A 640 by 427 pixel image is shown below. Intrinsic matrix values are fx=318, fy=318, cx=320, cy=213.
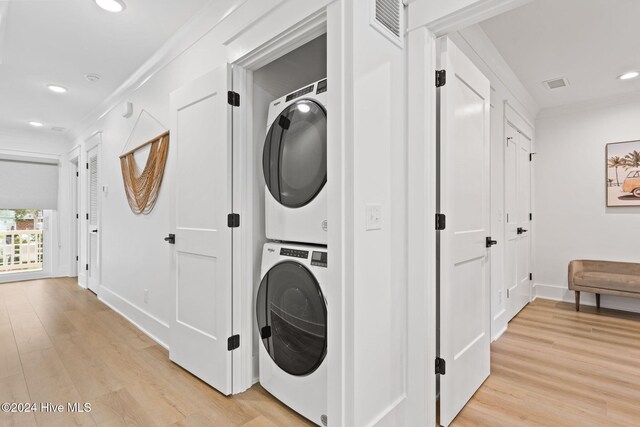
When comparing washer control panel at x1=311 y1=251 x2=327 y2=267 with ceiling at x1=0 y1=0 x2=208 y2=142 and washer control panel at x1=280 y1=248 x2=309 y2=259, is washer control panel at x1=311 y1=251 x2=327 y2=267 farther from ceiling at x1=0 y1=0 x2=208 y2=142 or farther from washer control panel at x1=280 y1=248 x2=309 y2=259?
ceiling at x1=0 y1=0 x2=208 y2=142

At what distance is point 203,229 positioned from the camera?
6.95 feet

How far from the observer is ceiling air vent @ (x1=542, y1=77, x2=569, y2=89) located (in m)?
3.41

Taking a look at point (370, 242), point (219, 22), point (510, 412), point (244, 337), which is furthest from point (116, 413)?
point (219, 22)

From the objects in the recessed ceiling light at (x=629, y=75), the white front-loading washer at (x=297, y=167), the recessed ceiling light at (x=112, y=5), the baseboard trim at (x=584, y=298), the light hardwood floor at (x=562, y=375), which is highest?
the recessed ceiling light at (x=112, y=5)

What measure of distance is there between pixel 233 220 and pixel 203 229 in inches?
11.8

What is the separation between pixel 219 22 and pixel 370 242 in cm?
188

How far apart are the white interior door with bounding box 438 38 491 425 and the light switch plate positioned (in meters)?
0.39

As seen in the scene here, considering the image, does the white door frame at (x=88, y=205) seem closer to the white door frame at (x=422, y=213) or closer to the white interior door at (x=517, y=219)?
the white door frame at (x=422, y=213)

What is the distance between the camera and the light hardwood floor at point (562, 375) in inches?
70.2

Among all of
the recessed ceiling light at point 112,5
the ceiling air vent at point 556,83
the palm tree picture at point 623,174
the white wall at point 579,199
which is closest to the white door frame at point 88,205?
the recessed ceiling light at point 112,5

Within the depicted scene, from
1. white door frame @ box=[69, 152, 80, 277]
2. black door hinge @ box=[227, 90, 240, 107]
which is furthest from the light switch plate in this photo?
white door frame @ box=[69, 152, 80, 277]

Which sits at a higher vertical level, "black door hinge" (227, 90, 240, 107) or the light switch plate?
"black door hinge" (227, 90, 240, 107)

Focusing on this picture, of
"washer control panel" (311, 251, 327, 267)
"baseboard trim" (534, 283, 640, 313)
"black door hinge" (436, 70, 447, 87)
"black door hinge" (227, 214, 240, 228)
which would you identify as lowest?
"baseboard trim" (534, 283, 640, 313)

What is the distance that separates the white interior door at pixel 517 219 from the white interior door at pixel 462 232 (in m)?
1.35
